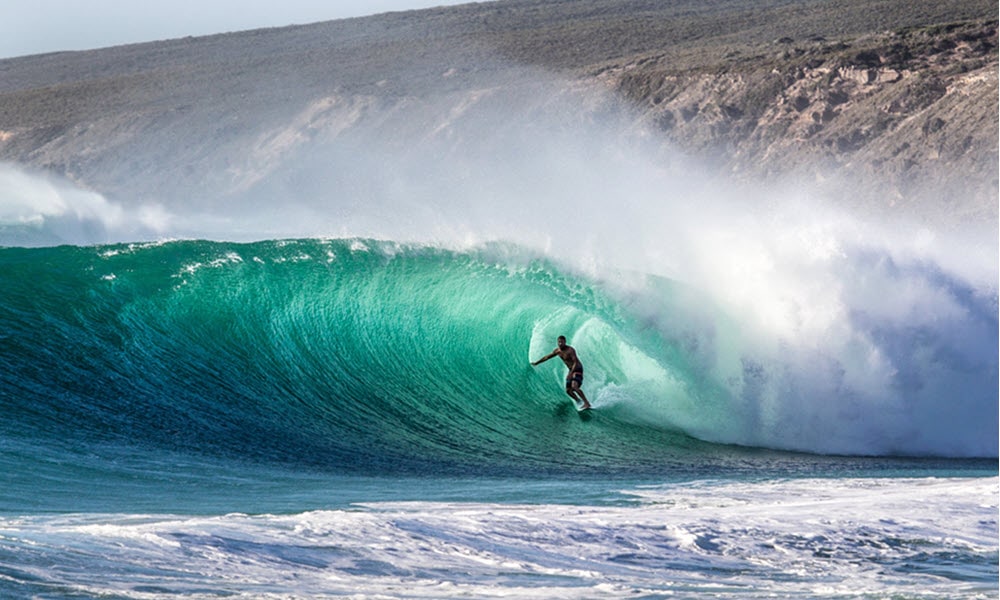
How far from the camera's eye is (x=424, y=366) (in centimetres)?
1374

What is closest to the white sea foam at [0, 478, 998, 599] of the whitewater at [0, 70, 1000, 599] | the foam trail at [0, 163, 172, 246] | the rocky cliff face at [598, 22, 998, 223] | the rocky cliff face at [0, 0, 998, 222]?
the whitewater at [0, 70, 1000, 599]

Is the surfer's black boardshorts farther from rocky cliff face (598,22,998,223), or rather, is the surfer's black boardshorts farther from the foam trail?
rocky cliff face (598,22,998,223)

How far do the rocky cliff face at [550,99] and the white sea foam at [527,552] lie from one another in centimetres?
3262

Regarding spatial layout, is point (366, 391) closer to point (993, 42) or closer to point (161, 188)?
point (993, 42)

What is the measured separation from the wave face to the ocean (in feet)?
0.10

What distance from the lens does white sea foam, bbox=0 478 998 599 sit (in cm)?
627

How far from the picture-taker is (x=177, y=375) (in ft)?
40.5

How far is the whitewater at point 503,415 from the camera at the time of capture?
22.0 feet

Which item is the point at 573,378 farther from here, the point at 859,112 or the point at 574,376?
the point at 859,112

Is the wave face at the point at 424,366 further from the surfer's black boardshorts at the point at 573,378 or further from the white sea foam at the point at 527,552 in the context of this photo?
the white sea foam at the point at 527,552

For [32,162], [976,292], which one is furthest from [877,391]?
[32,162]

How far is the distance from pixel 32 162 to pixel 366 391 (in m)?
58.4

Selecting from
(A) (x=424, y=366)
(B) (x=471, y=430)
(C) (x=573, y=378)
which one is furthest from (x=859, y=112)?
(B) (x=471, y=430)

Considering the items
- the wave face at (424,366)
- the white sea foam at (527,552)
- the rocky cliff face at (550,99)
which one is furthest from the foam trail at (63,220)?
the white sea foam at (527,552)
